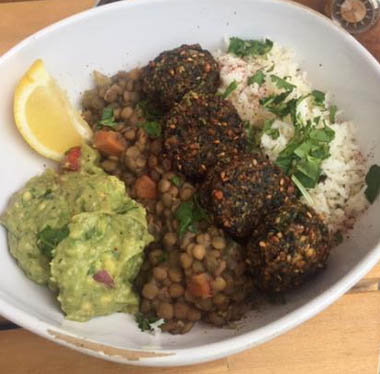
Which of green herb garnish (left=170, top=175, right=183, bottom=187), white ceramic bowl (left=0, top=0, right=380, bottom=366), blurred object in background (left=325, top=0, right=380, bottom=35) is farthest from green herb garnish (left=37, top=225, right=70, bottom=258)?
blurred object in background (left=325, top=0, right=380, bottom=35)

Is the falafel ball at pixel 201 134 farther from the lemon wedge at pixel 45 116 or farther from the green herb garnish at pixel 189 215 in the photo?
the lemon wedge at pixel 45 116

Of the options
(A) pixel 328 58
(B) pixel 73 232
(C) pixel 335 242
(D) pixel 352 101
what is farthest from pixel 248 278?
(A) pixel 328 58

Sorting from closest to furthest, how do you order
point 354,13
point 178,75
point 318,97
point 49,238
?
1. point 49,238
2. point 178,75
3. point 318,97
4. point 354,13

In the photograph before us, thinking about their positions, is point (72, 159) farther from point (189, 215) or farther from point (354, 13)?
point (354, 13)

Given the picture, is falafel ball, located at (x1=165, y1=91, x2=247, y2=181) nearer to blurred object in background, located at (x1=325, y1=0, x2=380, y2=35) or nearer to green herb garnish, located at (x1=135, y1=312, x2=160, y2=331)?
green herb garnish, located at (x1=135, y1=312, x2=160, y2=331)

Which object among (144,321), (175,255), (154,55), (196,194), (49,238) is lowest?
(144,321)

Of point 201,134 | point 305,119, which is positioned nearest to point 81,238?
point 201,134
